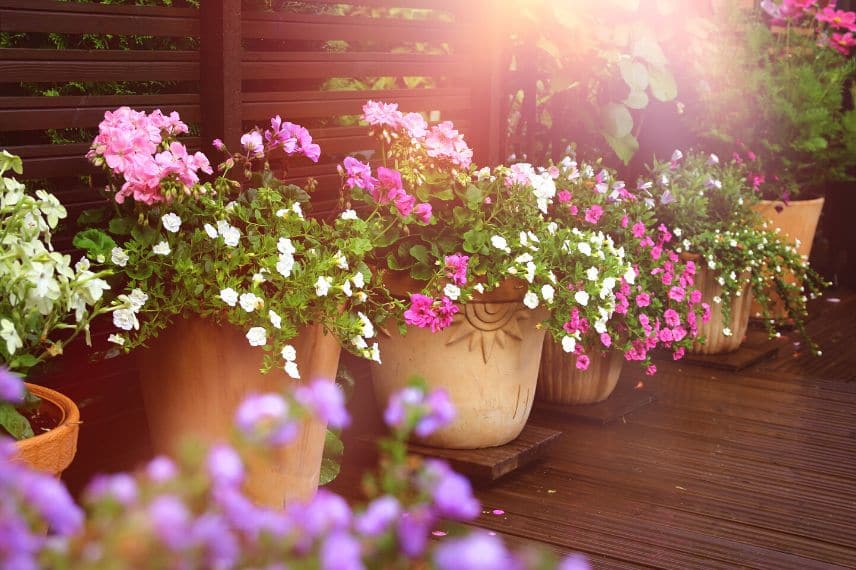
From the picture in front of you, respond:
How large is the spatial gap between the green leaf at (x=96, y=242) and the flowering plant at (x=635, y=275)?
59.0 inches

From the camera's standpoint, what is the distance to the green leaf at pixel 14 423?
5.78ft

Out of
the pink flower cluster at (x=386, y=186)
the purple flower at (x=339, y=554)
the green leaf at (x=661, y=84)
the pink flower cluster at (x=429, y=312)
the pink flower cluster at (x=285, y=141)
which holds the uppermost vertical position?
the green leaf at (x=661, y=84)

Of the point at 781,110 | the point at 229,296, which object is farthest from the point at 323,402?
the point at 781,110

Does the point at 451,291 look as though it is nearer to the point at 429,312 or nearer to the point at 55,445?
the point at 429,312

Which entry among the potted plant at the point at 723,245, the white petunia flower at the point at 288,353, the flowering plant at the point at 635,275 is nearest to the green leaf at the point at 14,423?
the white petunia flower at the point at 288,353

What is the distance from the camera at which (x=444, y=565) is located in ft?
2.14

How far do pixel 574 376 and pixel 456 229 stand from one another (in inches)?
38.0

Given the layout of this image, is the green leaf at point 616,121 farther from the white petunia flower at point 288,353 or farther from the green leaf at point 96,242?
the green leaf at point 96,242

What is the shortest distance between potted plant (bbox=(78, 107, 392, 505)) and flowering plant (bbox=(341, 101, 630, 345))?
0.84 feet

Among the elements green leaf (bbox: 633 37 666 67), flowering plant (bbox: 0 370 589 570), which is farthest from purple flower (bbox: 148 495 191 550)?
green leaf (bbox: 633 37 666 67)

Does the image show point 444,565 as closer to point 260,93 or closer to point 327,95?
point 260,93

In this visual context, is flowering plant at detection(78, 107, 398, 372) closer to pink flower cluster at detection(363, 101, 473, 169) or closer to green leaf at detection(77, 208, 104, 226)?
green leaf at detection(77, 208, 104, 226)

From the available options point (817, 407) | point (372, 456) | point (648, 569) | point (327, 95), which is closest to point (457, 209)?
point (327, 95)

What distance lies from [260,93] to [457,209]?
1.94 ft
